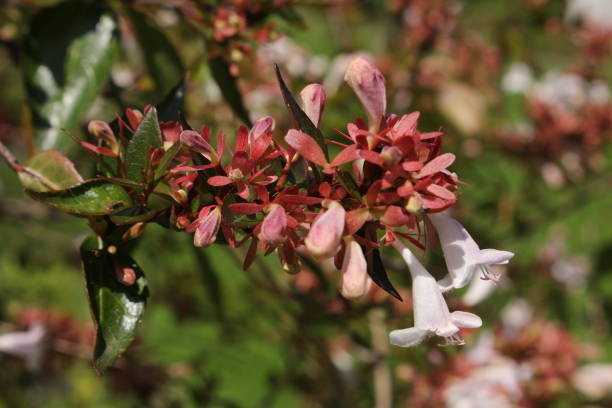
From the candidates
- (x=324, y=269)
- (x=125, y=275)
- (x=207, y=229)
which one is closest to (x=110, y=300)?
(x=125, y=275)

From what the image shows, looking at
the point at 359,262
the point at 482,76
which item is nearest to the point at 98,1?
the point at 359,262

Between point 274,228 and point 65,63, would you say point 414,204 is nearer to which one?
point 274,228

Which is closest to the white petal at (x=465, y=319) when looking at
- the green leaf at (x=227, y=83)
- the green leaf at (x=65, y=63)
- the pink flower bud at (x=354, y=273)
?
the pink flower bud at (x=354, y=273)

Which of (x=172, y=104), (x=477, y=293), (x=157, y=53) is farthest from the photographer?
(x=477, y=293)

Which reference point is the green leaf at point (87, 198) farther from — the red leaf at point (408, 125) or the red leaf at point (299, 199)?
the red leaf at point (408, 125)

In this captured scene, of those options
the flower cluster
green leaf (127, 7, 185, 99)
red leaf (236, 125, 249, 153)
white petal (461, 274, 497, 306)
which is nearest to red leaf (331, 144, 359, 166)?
the flower cluster

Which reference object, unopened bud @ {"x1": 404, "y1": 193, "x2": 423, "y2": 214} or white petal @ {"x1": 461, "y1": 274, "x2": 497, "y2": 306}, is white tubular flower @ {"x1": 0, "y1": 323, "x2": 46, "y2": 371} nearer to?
white petal @ {"x1": 461, "y1": 274, "x2": 497, "y2": 306}

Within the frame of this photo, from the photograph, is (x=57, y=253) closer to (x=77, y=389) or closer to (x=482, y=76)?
(x=77, y=389)
